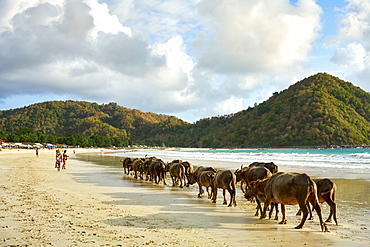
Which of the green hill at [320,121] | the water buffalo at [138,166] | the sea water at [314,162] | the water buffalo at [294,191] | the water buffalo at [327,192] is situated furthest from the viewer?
the green hill at [320,121]

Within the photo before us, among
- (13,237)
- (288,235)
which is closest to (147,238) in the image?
(13,237)

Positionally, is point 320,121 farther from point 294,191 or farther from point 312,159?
point 294,191

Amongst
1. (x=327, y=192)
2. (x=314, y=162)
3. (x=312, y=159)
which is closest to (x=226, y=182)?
(x=327, y=192)

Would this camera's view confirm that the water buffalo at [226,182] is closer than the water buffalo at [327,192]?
No

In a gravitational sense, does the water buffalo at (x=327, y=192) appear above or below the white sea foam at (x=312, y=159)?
above

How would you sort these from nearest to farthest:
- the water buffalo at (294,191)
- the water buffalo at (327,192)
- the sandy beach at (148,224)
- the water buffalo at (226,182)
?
the sandy beach at (148,224), the water buffalo at (294,191), the water buffalo at (327,192), the water buffalo at (226,182)

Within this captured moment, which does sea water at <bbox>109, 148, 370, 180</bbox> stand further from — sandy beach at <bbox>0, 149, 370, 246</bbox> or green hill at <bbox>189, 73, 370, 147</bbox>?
green hill at <bbox>189, 73, 370, 147</bbox>

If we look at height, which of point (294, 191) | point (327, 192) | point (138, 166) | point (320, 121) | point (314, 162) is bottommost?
point (314, 162)

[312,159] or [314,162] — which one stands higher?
[312,159]

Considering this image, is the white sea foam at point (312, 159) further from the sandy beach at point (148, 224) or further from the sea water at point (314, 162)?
the sandy beach at point (148, 224)

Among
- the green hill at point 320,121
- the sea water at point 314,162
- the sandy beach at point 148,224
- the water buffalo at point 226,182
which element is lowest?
the sandy beach at point 148,224

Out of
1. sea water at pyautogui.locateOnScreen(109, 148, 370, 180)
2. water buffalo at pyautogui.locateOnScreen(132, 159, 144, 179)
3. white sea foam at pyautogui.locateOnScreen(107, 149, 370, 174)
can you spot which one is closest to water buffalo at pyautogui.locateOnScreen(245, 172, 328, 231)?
water buffalo at pyautogui.locateOnScreen(132, 159, 144, 179)

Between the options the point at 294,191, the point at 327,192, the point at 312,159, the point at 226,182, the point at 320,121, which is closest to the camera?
the point at 294,191

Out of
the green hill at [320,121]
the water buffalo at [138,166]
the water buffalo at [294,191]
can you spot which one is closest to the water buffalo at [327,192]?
the water buffalo at [294,191]
